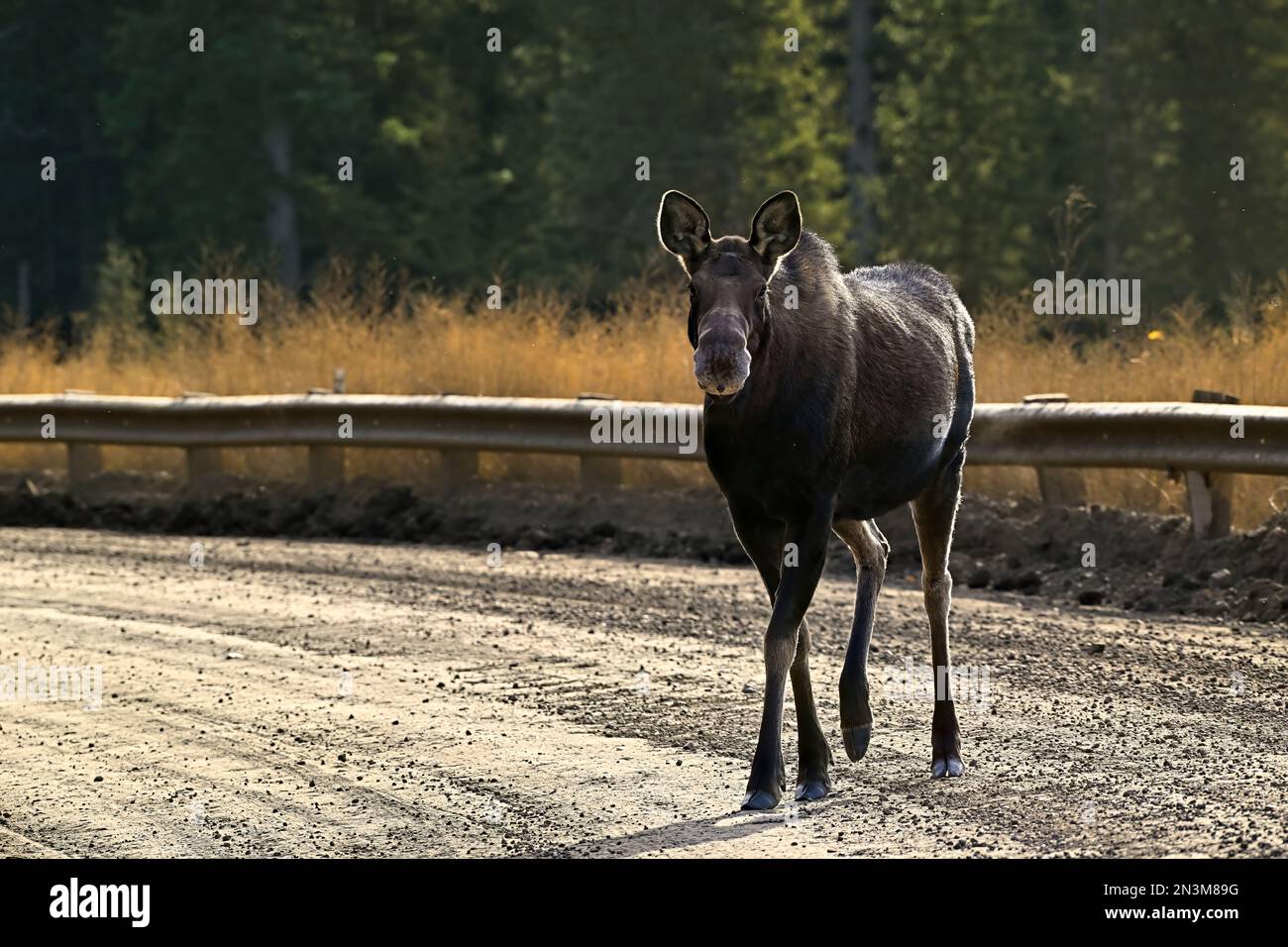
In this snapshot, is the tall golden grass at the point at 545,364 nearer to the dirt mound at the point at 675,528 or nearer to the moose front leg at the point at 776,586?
the dirt mound at the point at 675,528

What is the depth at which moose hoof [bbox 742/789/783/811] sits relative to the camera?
679 cm

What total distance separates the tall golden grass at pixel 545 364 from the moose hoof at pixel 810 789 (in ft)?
21.0

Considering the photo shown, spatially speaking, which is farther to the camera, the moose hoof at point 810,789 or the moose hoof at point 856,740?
the moose hoof at point 856,740

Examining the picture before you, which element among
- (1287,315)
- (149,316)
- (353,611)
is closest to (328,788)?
(353,611)

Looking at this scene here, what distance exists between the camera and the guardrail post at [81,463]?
18031 millimetres

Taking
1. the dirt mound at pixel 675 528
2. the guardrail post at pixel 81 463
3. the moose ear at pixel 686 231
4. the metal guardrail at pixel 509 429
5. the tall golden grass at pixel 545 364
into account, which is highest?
the moose ear at pixel 686 231

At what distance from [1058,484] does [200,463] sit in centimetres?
760

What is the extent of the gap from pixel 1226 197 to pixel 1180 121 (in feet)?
5.90

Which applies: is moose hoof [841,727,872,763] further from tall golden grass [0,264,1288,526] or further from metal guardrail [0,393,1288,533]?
tall golden grass [0,264,1288,526]

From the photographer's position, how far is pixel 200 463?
17.6 meters

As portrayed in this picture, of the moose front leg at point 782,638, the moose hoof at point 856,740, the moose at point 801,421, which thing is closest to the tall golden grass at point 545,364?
the moose at point 801,421

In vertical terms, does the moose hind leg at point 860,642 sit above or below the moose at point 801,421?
below

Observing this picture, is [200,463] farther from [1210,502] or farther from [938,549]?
[938,549]

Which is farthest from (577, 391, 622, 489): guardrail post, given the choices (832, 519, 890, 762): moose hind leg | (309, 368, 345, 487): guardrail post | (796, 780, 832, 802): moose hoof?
(796, 780, 832, 802): moose hoof
